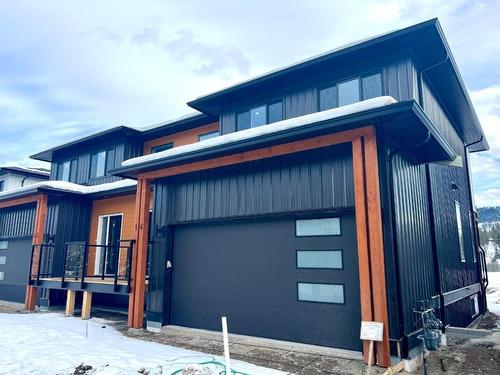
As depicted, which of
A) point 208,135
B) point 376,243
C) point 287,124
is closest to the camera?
point 376,243

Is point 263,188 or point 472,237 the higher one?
point 263,188

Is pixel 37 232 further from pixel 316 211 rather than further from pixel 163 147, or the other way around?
pixel 316 211

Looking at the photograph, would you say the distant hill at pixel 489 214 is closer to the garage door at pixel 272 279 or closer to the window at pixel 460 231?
the window at pixel 460 231

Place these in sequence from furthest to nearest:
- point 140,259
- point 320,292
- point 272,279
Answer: point 140,259 < point 272,279 < point 320,292

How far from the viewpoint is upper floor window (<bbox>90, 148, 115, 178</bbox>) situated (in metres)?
12.7

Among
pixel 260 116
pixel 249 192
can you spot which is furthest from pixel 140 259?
pixel 260 116

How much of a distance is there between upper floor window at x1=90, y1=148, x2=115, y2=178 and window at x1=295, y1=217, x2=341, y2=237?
8.28 meters

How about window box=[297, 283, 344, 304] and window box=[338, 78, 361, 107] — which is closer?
window box=[297, 283, 344, 304]

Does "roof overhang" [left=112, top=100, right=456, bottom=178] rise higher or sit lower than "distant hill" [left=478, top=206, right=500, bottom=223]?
lower

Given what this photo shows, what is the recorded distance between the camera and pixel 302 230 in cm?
656

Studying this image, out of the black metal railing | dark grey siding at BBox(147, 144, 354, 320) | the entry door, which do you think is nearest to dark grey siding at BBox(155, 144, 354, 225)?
dark grey siding at BBox(147, 144, 354, 320)

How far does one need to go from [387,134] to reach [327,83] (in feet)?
7.83

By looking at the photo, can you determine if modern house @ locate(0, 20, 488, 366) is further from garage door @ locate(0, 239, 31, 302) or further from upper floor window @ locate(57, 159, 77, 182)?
upper floor window @ locate(57, 159, 77, 182)

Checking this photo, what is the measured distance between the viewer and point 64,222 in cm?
1140
